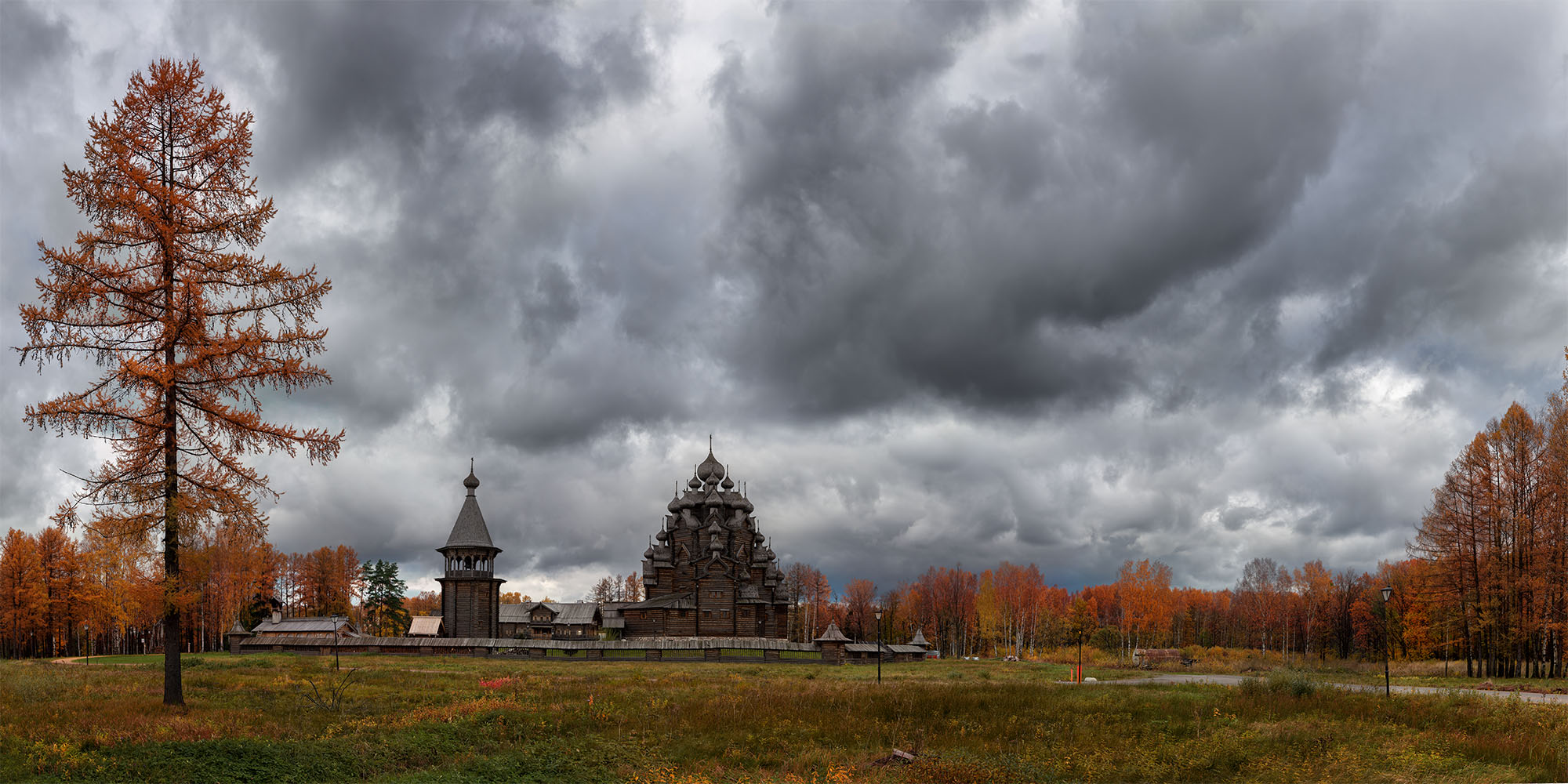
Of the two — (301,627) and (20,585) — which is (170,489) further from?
(20,585)

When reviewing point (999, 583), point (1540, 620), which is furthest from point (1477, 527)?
point (999, 583)

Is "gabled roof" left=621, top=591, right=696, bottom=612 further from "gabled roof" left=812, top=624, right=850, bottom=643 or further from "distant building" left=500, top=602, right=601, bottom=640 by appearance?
"gabled roof" left=812, top=624, right=850, bottom=643

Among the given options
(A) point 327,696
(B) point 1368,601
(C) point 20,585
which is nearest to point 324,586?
(C) point 20,585

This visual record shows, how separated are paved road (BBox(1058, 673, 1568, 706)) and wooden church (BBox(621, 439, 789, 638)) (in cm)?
3618

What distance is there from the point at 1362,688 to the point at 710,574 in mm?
→ 49616

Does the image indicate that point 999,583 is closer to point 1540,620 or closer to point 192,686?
point 1540,620

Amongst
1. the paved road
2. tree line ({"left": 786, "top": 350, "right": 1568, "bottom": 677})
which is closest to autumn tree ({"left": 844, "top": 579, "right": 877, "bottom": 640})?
tree line ({"left": 786, "top": 350, "right": 1568, "bottom": 677})

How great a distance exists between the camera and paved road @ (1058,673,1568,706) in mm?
28087

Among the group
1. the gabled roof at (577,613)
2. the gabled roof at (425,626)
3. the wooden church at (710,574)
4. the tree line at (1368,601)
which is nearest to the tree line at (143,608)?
the gabled roof at (425,626)

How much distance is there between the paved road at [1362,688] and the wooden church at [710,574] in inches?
1424

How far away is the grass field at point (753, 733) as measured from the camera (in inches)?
645

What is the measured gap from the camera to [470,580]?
67.8m

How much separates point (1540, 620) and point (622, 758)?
144 feet

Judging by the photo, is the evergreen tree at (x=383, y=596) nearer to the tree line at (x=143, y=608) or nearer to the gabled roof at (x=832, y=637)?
the tree line at (x=143, y=608)
